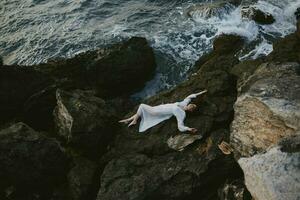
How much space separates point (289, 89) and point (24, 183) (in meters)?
6.86

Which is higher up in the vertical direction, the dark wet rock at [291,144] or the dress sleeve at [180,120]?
the dark wet rock at [291,144]

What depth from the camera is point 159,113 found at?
1227 cm

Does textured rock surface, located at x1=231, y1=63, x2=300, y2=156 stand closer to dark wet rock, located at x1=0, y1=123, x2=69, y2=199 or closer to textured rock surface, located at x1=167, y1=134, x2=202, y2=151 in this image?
textured rock surface, located at x1=167, y1=134, x2=202, y2=151

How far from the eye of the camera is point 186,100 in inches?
477

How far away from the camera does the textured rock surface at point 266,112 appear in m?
9.18

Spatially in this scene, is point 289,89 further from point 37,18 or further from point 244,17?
point 37,18

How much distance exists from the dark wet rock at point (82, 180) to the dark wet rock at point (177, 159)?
1.61 ft

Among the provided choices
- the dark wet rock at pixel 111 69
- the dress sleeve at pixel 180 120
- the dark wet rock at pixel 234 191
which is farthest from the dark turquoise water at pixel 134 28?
the dark wet rock at pixel 234 191

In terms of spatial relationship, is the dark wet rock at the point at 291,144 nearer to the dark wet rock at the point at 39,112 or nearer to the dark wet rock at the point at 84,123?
the dark wet rock at the point at 84,123

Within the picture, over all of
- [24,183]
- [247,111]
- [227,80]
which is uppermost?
[247,111]

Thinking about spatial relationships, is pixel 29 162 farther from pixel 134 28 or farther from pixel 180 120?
pixel 134 28

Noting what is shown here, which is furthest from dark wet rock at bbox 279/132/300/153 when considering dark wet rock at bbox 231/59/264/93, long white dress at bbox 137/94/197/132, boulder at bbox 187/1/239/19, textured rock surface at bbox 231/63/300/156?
boulder at bbox 187/1/239/19

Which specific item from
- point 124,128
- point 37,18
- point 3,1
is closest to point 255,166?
point 124,128

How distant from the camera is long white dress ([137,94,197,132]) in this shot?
38.5 feet
